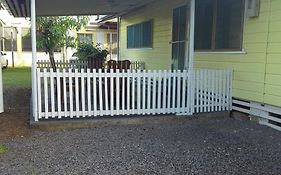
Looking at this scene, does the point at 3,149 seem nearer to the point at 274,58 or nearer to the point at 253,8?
the point at 274,58

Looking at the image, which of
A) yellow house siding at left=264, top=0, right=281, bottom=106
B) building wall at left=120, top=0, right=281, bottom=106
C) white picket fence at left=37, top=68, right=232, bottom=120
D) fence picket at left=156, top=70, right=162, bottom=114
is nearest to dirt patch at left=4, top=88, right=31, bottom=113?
white picket fence at left=37, top=68, right=232, bottom=120

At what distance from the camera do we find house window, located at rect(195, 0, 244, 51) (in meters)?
7.02

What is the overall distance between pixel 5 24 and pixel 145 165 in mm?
23000

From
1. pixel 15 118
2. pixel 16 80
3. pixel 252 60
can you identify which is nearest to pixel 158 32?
pixel 252 60

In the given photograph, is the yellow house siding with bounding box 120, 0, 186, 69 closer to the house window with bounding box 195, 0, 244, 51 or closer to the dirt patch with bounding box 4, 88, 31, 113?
the house window with bounding box 195, 0, 244, 51

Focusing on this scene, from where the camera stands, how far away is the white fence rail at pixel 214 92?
7049 millimetres

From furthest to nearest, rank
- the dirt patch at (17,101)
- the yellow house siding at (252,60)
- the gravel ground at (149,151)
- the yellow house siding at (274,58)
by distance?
the dirt patch at (17,101) → the yellow house siding at (252,60) → the yellow house siding at (274,58) → the gravel ground at (149,151)

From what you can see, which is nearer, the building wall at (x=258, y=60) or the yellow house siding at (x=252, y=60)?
the building wall at (x=258, y=60)

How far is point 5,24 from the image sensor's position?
2405cm

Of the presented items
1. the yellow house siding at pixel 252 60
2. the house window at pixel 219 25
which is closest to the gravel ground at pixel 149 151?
the yellow house siding at pixel 252 60

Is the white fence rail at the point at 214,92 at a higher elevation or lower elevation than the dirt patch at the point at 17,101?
higher

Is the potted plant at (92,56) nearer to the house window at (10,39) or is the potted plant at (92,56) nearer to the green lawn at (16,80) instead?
the green lawn at (16,80)

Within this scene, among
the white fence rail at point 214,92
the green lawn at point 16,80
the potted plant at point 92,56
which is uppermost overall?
the potted plant at point 92,56

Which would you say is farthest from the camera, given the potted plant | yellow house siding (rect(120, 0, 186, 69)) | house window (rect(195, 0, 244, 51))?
the potted plant
